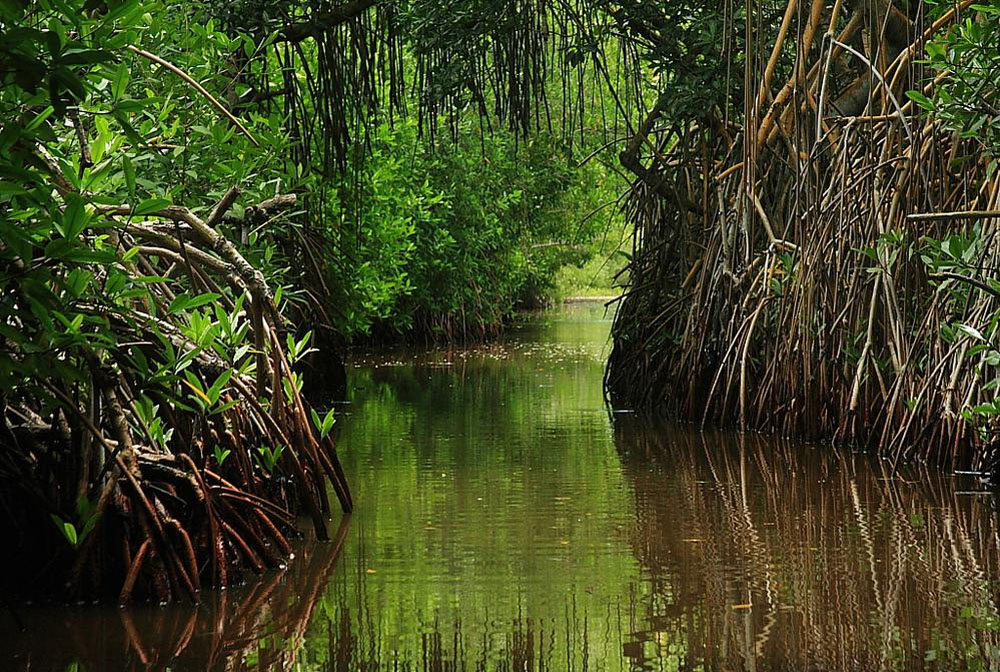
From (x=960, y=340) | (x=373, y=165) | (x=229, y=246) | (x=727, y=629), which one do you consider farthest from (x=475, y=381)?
(x=727, y=629)

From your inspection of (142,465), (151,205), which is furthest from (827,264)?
(151,205)

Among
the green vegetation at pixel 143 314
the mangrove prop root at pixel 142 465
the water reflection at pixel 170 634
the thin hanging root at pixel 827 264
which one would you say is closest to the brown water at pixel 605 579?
the water reflection at pixel 170 634

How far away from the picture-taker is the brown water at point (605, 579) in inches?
146

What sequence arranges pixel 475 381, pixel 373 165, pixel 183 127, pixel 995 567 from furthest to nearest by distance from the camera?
pixel 373 165
pixel 475 381
pixel 183 127
pixel 995 567

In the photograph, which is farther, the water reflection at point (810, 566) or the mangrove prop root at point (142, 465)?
the mangrove prop root at point (142, 465)

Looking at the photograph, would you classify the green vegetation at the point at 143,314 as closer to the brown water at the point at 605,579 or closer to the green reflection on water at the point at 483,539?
the brown water at the point at 605,579

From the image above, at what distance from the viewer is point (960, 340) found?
20.6 ft

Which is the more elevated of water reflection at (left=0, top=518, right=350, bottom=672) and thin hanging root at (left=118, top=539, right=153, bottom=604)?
thin hanging root at (left=118, top=539, right=153, bottom=604)

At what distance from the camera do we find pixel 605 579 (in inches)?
179

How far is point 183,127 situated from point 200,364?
1.20m

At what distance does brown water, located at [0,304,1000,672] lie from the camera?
3713 mm

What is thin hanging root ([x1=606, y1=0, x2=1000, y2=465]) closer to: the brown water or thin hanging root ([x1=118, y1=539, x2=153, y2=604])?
the brown water

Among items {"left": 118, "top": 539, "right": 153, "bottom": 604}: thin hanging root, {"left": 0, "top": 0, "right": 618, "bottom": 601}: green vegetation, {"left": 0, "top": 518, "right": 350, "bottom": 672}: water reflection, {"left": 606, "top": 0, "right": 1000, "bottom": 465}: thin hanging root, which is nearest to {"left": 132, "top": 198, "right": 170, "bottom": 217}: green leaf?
{"left": 0, "top": 0, "right": 618, "bottom": 601}: green vegetation

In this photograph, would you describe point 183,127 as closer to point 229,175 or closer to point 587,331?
point 229,175
